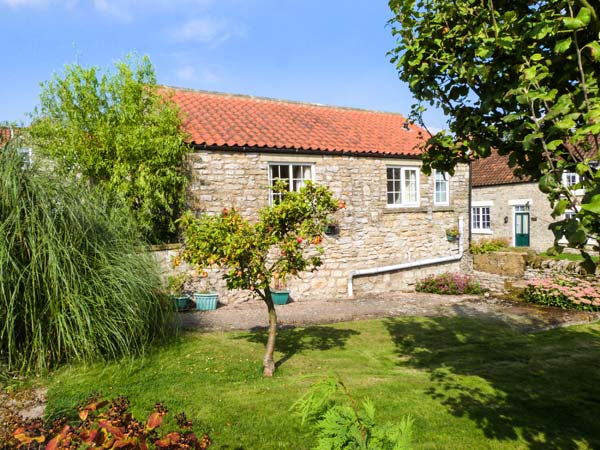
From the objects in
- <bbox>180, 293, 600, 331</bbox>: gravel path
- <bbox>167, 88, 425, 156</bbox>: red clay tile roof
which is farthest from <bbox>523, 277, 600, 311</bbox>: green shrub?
<bbox>167, 88, 425, 156</bbox>: red clay tile roof

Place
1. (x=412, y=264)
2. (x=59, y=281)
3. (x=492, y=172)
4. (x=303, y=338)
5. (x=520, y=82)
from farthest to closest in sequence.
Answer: (x=492, y=172) < (x=412, y=264) < (x=303, y=338) < (x=59, y=281) < (x=520, y=82)

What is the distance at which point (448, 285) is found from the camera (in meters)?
13.5

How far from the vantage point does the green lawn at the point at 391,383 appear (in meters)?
4.45

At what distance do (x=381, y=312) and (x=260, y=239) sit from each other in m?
5.54

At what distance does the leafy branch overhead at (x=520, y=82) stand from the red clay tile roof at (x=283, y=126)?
7.84 m

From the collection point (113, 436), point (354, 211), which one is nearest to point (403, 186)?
point (354, 211)

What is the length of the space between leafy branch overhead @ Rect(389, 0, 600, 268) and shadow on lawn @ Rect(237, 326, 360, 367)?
4527 mm

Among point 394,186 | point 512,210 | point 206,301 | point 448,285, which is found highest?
point 394,186

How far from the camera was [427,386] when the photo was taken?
5.68 m

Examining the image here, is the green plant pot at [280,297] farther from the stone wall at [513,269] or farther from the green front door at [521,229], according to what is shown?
the green front door at [521,229]

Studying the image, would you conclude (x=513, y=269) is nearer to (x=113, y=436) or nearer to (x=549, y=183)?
(x=549, y=183)

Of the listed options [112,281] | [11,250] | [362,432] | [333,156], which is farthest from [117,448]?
[333,156]

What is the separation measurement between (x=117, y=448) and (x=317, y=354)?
17.6 ft

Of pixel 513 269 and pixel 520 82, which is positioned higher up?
pixel 520 82
